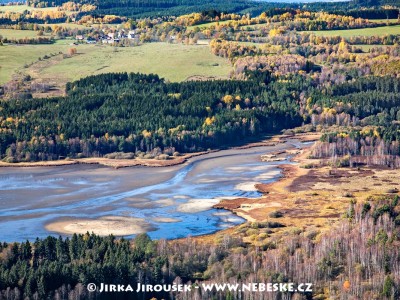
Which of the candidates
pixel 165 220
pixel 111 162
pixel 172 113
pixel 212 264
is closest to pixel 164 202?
pixel 165 220

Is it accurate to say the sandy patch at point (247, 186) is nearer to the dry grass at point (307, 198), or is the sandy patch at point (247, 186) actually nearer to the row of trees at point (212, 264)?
the dry grass at point (307, 198)

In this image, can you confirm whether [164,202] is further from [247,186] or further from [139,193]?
[247,186]

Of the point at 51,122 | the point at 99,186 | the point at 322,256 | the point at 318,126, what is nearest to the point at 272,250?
the point at 322,256

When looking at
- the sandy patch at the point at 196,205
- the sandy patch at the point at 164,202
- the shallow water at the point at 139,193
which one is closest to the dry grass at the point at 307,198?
the sandy patch at the point at 196,205

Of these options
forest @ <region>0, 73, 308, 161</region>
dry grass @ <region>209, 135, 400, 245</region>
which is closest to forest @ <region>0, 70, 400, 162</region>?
forest @ <region>0, 73, 308, 161</region>

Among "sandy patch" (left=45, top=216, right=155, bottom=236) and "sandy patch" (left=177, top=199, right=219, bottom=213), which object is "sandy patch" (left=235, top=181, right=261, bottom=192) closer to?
"sandy patch" (left=177, top=199, right=219, bottom=213)

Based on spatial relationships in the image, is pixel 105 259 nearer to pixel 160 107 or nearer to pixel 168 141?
pixel 168 141
